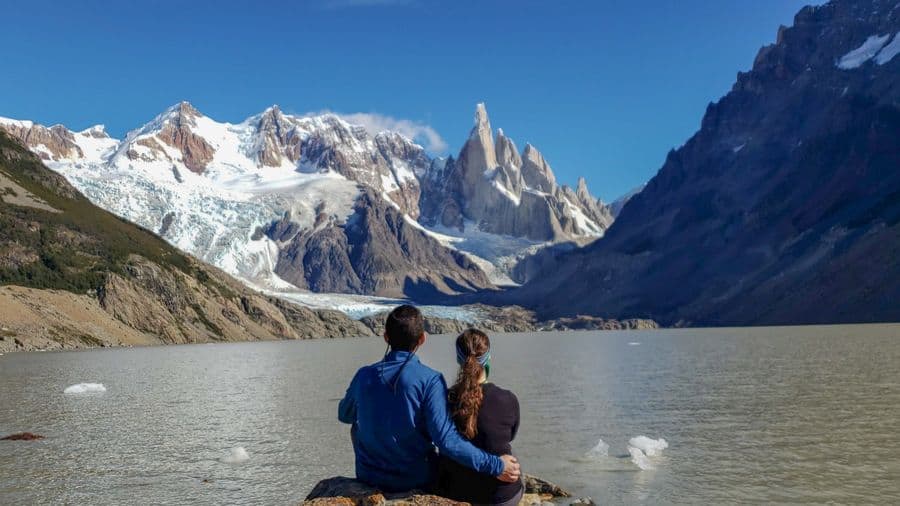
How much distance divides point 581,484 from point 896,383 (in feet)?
113

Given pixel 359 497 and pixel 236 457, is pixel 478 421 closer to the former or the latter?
pixel 359 497

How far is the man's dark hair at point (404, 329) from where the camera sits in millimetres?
11703

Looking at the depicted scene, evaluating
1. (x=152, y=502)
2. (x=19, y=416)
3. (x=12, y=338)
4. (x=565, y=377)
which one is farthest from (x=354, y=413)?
(x=12, y=338)

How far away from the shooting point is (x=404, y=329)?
11688 mm

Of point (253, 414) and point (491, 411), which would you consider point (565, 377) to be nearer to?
point (253, 414)

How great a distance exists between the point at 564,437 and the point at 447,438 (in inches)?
1000

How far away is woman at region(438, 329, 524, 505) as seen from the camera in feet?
39.1

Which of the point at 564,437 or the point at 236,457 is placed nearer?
the point at 236,457

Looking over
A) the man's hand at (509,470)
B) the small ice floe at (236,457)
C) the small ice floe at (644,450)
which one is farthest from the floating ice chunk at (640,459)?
the man's hand at (509,470)

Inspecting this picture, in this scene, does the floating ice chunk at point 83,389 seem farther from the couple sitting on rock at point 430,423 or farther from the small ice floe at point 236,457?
the couple sitting on rock at point 430,423

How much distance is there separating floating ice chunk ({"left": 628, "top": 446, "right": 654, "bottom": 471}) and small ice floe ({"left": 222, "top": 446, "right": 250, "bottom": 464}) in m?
15.5

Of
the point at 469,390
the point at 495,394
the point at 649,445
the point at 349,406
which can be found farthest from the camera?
the point at 649,445

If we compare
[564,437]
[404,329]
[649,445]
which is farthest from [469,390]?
[564,437]

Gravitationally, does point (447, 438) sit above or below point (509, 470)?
above
